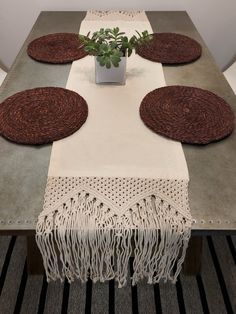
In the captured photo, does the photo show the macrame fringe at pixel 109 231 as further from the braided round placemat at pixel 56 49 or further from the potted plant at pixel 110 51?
the braided round placemat at pixel 56 49

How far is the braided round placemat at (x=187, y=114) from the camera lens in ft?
3.47

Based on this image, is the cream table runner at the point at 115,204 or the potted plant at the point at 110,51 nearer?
the cream table runner at the point at 115,204

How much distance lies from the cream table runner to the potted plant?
22 centimetres

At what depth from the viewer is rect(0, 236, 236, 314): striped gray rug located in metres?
1.34

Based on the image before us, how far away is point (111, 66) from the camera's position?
50.1 inches

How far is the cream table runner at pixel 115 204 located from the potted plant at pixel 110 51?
0.22 metres

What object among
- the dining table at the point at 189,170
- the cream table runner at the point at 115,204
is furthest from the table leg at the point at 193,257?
the cream table runner at the point at 115,204

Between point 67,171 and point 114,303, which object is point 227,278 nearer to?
point 114,303

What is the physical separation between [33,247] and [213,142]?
743 mm

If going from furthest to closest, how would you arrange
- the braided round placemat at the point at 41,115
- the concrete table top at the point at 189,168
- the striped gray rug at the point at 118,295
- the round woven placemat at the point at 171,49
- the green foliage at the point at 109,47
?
the round woven placemat at the point at 171,49 → the striped gray rug at the point at 118,295 → the green foliage at the point at 109,47 → the braided round placemat at the point at 41,115 → the concrete table top at the point at 189,168

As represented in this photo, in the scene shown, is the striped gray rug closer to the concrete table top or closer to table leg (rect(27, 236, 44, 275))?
table leg (rect(27, 236, 44, 275))

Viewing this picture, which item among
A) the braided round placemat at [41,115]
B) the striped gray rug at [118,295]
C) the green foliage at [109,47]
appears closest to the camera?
the braided round placemat at [41,115]

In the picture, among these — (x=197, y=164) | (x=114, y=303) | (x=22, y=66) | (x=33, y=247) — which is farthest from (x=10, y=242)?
(x=197, y=164)

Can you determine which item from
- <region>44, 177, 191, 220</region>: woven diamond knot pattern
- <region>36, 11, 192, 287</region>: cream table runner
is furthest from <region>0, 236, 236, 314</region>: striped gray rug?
<region>44, 177, 191, 220</region>: woven diamond knot pattern
